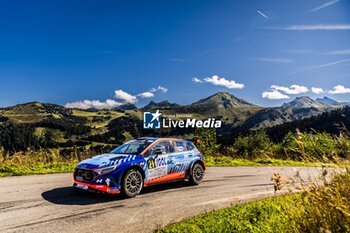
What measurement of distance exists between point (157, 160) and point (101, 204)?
8.43 ft

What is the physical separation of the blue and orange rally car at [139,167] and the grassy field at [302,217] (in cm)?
289

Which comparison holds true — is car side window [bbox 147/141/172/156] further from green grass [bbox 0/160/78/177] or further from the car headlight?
green grass [bbox 0/160/78/177]

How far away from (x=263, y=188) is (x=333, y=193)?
7079mm

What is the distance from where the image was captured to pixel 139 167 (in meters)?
9.55

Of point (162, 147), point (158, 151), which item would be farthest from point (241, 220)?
point (162, 147)

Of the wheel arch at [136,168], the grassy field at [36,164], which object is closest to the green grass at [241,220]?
the wheel arch at [136,168]

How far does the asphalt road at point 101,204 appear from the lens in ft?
21.4

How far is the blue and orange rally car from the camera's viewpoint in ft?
28.9

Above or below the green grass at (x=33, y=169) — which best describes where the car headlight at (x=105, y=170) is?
above

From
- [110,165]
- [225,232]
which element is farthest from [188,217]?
[110,165]

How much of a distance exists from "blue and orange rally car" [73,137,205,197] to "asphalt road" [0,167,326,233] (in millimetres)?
390

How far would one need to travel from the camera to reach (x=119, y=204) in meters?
8.40

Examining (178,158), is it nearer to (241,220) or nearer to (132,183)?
(132,183)

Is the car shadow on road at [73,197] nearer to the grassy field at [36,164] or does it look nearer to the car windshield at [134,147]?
the car windshield at [134,147]
